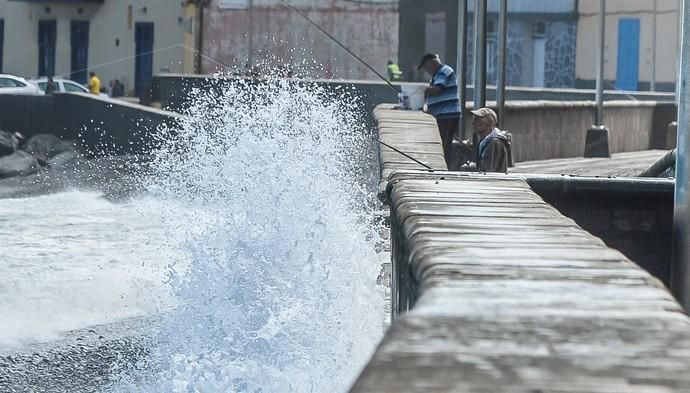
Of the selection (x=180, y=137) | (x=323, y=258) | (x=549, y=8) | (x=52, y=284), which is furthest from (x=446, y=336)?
(x=549, y=8)

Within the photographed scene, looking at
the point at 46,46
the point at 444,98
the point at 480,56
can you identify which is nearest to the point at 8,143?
the point at 480,56

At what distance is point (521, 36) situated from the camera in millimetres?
42094

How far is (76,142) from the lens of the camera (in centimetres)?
3017

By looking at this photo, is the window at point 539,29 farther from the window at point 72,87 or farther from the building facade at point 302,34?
the window at point 72,87

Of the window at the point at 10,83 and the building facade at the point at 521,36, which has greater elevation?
the building facade at the point at 521,36

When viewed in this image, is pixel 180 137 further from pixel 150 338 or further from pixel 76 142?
pixel 150 338

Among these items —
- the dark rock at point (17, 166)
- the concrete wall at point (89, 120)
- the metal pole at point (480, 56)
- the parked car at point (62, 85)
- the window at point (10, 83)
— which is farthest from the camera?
the parked car at point (62, 85)

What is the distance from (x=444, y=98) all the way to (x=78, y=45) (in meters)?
36.9

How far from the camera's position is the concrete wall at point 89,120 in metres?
26.1

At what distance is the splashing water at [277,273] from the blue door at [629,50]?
87.4ft

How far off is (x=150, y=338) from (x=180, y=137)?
1057 centimetres

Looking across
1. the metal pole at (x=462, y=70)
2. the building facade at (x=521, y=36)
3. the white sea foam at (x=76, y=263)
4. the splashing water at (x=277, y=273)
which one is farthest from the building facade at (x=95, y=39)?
the splashing water at (x=277, y=273)

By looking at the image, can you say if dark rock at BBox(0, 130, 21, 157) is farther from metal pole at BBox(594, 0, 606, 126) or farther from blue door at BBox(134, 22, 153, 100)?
blue door at BBox(134, 22, 153, 100)

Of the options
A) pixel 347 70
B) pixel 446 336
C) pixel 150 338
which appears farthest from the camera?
pixel 347 70
